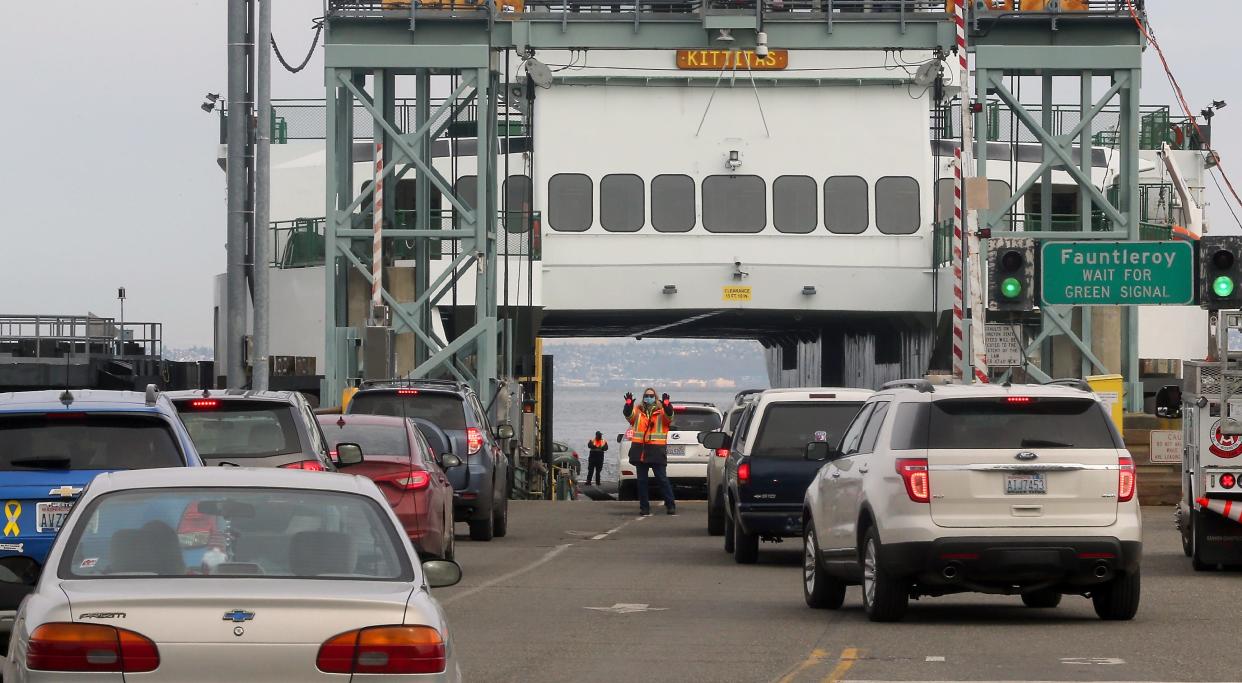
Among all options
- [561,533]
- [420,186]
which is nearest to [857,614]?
[561,533]

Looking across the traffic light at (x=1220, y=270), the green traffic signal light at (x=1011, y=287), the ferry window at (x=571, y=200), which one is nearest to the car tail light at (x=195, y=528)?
the traffic light at (x=1220, y=270)

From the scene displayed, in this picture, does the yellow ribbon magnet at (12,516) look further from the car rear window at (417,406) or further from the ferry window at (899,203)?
the ferry window at (899,203)

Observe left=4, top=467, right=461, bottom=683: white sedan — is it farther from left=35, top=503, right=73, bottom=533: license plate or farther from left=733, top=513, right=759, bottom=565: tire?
left=733, top=513, right=759, bottom=565: tire

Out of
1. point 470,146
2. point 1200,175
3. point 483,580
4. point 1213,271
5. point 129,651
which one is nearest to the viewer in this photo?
point 129,651

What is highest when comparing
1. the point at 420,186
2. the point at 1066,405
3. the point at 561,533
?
the point at 420,186

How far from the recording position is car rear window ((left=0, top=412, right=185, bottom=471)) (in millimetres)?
11219

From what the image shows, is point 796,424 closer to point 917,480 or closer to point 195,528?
point 917,480

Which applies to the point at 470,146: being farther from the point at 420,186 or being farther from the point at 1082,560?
the point at 1082,560

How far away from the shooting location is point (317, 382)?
38812mm

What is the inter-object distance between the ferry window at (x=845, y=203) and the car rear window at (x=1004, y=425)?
949 inches

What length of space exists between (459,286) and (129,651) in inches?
1260

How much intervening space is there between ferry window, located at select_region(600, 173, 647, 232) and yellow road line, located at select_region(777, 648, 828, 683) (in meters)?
25.5

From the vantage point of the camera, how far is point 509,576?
18438mm

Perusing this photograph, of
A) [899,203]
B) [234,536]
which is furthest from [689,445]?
[234,536]
